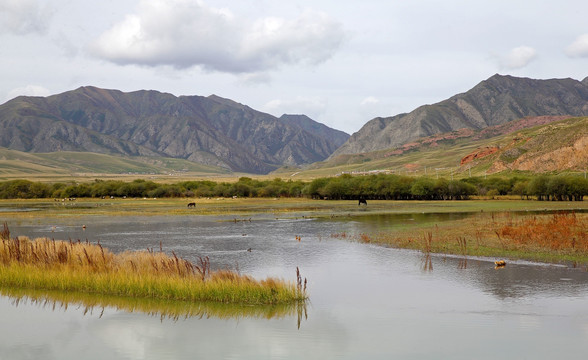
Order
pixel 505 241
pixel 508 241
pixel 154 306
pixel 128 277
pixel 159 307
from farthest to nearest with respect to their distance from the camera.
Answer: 1. pixel 505 241
2. pixel 508 241
3. pixel 128 277
4. pixel 154 306
5. pixel 159 307

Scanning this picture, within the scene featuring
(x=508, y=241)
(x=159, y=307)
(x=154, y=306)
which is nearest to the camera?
(x=159, y=307)

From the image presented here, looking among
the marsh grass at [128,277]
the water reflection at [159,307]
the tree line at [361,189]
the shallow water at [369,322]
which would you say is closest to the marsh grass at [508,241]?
the shallow water at [369,322]

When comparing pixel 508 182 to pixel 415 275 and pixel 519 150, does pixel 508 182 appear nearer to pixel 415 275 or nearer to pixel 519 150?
pixel 519 150

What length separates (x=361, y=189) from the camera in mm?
123562

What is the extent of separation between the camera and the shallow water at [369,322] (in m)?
17.9

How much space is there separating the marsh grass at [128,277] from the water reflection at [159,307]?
0.40m

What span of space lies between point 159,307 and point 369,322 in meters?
8.88

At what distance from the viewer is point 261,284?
2405 centimetres

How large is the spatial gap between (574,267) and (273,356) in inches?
813

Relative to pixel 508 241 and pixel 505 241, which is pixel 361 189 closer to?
pixel 505 241

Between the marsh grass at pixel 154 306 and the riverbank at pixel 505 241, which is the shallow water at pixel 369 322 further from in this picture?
the riverbank at pixel 505 241

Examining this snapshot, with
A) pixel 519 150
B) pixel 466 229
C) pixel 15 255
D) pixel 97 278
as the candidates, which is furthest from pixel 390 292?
pixel 519 150

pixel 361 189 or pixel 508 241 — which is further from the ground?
pixel 361 189

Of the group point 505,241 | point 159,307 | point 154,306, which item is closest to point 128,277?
point 154,306
